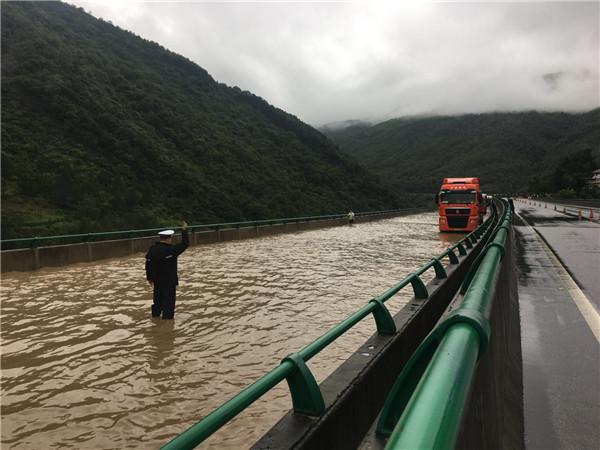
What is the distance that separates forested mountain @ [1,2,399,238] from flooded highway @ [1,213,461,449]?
12.7 m

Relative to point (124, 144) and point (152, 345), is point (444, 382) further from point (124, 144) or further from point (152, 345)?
point (124, 144)

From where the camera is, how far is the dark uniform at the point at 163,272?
803 cm

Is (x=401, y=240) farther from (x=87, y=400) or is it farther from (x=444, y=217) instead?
(x=87, y=400)

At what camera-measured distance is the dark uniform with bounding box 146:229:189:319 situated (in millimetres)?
8031

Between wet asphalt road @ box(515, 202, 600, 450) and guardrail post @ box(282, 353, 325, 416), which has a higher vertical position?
guardrail post @ box(282, 353, 325, 416)

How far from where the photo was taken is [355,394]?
13.8 feet

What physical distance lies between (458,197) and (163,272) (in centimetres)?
2382

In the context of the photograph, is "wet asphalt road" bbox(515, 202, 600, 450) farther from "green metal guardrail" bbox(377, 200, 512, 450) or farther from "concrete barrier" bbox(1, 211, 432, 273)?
"concrete barrier" bbox(1, 211, 432, 273)

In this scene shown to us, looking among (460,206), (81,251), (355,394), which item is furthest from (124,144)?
(355,394)

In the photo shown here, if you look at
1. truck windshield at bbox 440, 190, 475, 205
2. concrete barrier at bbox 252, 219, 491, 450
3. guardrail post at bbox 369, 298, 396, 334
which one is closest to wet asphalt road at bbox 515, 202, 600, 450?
concrete barrier at bbox 252, 219, 491, 450

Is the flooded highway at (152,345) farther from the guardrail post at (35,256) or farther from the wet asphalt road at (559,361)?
the wet asphalt road at (559,361)

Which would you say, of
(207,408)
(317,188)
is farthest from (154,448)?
(317,188)

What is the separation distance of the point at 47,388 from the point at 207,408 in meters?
2.18

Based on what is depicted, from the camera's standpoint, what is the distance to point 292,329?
7805mm
